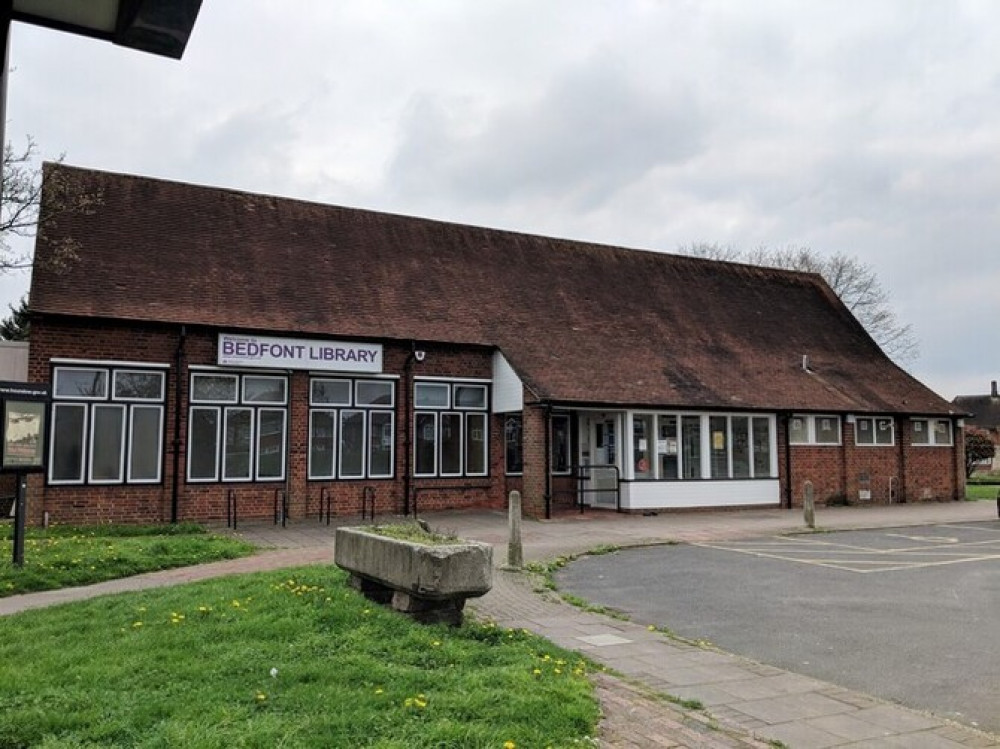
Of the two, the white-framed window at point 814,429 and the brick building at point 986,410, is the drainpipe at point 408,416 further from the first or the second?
the brick building at point 986,410

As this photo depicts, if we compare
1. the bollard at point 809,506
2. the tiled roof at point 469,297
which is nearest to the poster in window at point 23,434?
the tiled roof at point 469,297

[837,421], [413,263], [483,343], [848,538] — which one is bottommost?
[848,538]

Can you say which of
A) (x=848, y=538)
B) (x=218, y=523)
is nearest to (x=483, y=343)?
(x=218, y=523)

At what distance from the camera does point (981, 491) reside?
33500 mm

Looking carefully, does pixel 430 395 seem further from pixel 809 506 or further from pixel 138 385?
pixel 809 506

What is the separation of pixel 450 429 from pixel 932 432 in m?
15.7

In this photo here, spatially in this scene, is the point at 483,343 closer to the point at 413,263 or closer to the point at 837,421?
the point at 413,263

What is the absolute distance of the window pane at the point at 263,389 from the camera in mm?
18297

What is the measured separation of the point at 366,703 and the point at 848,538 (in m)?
14.1

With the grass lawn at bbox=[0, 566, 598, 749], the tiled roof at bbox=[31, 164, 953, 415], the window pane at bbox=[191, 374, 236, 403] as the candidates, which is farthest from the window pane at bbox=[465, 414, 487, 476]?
the grass lawn at bbox=[0, 566, 598, 749]

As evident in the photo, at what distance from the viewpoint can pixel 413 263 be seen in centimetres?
2278

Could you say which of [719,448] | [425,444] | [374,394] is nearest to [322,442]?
[374,394]

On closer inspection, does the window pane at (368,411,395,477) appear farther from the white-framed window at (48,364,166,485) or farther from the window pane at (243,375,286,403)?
the white-framed window at (48,364,166,485)

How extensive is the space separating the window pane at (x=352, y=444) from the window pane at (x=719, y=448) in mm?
8918
